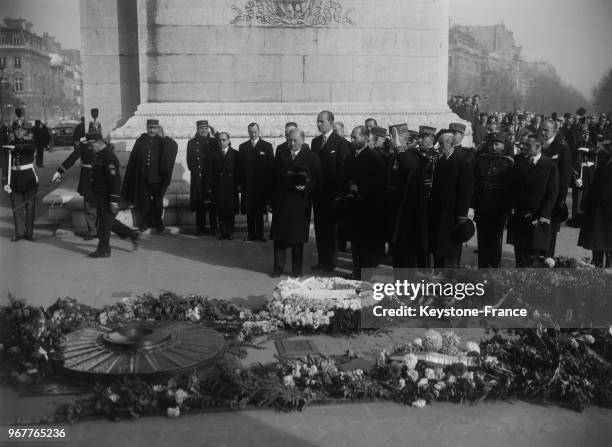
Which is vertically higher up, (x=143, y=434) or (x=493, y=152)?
(x=493, y=152)

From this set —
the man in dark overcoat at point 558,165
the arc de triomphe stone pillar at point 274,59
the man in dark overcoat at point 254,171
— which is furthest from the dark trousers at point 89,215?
the man in dark overcoat at point 558,165

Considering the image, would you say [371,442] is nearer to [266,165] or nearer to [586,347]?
[586,347]

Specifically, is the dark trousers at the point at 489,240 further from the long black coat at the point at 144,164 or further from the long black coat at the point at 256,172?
the long black coat at the point at 144,164

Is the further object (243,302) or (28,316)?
(243,302)

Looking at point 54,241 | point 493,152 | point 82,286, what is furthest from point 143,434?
point 54,241

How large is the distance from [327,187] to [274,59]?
476 cm

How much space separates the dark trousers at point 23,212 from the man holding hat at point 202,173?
261 cm

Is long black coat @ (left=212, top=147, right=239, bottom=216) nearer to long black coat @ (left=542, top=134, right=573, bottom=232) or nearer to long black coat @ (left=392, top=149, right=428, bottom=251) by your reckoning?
long black coat @ (left=392, top=149, right=428, bottom=251)

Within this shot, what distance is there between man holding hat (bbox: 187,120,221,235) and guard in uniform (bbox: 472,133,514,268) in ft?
15.9

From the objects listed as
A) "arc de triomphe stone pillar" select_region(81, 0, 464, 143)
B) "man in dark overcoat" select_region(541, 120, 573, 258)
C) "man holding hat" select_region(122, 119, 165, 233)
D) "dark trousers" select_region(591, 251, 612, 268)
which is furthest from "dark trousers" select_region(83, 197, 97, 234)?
"dark trousers" select_region(591, 251, 612, 268)

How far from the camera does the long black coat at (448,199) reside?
7.84 m

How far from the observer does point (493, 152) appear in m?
8.64

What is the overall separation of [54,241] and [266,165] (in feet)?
12.2

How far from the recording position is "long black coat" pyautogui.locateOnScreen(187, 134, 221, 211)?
39.2 feet
